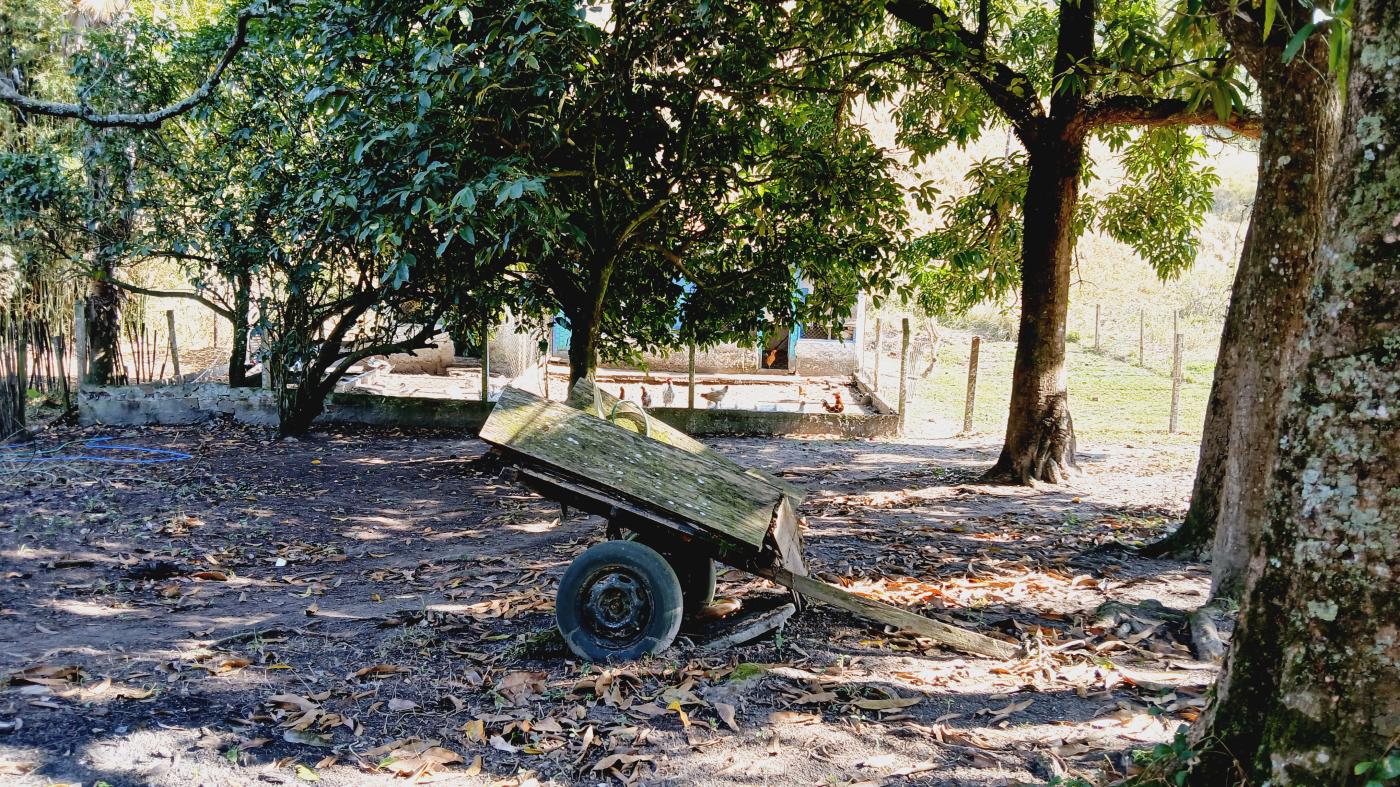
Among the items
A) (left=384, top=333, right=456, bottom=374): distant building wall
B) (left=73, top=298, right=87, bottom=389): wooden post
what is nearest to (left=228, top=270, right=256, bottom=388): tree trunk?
(left=73, top=298, right=87, bottom=389): wooden post

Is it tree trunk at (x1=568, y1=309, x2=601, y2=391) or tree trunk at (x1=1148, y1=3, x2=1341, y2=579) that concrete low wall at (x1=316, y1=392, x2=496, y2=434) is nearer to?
tree trunk at (x1=568, y1=309, x2=601, y2=391)

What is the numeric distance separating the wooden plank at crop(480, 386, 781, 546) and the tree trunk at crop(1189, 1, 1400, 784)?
228 centimetres

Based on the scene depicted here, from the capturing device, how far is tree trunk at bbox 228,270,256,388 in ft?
38.8

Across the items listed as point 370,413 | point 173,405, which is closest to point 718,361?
point 370,413

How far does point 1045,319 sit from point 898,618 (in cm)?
554

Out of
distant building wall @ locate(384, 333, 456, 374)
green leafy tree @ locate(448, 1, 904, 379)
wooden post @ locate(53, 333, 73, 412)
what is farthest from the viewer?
distant building wall @ locate(384, 333, 456, 374)

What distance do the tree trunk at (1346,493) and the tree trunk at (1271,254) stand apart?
272cm

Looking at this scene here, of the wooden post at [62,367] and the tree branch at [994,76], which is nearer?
the tree branch at [994,76]

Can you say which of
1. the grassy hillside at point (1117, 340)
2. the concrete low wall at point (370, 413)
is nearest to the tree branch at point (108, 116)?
the grassy hillside at point (1117, 340)

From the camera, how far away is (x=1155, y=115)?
8.68 m

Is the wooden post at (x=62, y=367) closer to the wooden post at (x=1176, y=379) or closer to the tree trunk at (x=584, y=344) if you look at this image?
the tree trunk at (x=584, y=344)

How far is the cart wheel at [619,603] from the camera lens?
468cm

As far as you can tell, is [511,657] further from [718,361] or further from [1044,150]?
[718,361]

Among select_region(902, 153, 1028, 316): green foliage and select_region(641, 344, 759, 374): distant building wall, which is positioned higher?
select_region(902, 153, 1028, 316): green foliage
